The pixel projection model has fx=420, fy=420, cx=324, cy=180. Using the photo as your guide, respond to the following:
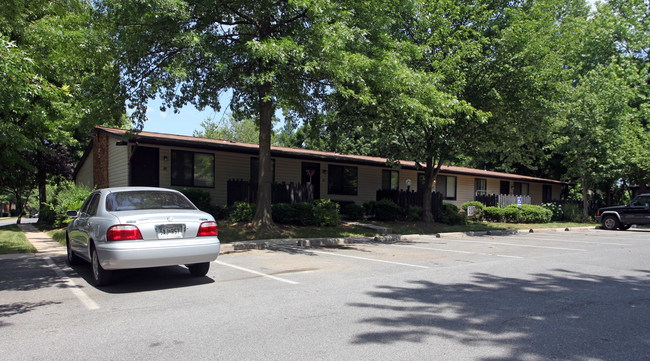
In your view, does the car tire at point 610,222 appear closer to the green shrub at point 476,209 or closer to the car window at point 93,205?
the green shrub at point 476,209

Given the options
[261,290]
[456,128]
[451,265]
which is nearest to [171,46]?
[261,290]

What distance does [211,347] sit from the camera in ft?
13.6

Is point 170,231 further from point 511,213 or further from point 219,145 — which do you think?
point 511,213

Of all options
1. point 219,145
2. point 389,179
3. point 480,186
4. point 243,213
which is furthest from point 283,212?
point 480,186

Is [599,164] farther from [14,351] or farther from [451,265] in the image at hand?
[14,351]

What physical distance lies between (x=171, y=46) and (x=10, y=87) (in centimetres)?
538

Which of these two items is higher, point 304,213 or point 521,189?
point 521,189

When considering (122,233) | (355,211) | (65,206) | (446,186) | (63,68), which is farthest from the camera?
(446,186)

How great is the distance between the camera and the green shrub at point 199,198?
15242mm

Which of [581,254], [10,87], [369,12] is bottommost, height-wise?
[581,254]

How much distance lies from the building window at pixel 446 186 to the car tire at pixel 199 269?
21212 mm

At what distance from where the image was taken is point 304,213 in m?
15.7

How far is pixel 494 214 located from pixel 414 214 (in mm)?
7232

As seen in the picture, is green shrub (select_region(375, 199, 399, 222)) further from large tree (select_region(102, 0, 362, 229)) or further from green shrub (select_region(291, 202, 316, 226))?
large tree (select_region(102, 0, 362, 229))
